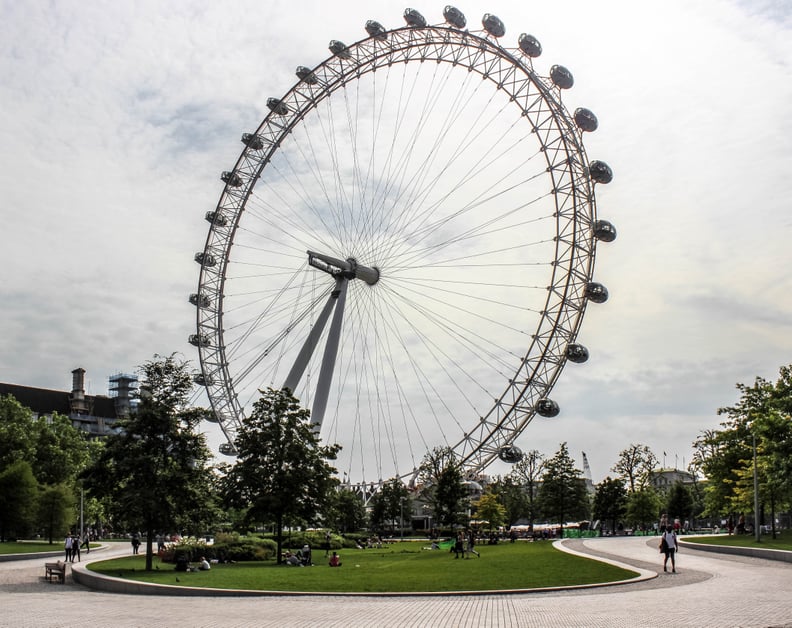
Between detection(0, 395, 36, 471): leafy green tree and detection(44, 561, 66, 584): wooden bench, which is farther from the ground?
detection(0, 395, 36, 471): leafy green tree

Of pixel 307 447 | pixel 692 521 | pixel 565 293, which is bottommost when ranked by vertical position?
pixel 692 521

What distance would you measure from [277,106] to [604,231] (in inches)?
871

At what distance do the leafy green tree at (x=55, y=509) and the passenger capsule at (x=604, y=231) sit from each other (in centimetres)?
4251

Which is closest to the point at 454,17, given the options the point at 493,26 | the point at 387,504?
the point at 493,26

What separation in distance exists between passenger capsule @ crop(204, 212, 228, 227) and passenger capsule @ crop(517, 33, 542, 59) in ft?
74.5

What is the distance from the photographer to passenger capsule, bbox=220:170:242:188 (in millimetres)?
56281

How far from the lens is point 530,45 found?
4638cm

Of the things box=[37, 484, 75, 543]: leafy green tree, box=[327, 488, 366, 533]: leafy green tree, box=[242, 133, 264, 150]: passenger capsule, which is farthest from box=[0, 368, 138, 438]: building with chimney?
box=[242, 133, 264, 150]: passenger capsule

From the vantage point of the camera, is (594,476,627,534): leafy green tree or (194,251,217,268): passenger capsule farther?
(594,476,627,534): leafy green tree

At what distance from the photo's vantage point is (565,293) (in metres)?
46.7

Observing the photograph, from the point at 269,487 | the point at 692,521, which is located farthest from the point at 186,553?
the point at 692,521

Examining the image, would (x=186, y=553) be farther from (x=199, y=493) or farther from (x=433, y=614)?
(x=433, y=614)

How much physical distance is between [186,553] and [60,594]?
9852mm

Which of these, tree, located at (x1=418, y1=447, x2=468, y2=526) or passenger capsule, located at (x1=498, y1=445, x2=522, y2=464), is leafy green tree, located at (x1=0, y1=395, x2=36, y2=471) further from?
passenger capsule, located at (x1=498, y1=445, x2=522, y2=464)
